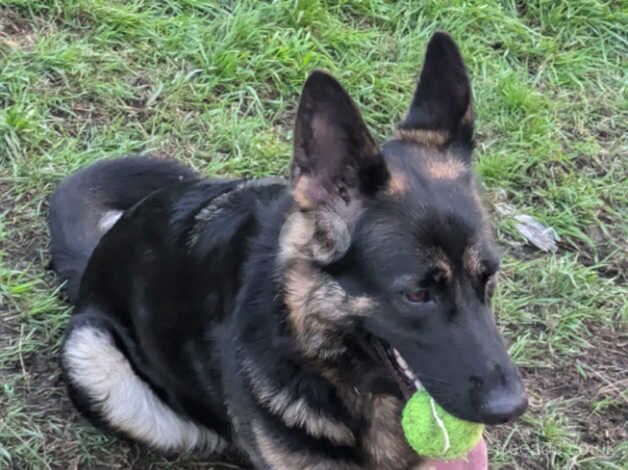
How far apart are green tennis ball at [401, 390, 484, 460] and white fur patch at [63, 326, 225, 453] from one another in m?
1.08

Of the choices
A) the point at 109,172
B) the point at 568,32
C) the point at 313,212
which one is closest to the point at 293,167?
Answer: the point at 313,212

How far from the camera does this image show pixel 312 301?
9.91 ft

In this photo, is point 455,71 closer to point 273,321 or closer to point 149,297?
point 273,321

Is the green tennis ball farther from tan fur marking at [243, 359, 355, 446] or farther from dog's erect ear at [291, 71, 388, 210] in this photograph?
dog's erect ear at [291, 71, 388, 210]

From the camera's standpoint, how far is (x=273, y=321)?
320 cm

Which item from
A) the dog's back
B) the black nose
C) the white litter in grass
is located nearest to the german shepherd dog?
the black nose

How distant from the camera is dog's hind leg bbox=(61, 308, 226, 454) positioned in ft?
12.6

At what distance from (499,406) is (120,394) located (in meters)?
1.64

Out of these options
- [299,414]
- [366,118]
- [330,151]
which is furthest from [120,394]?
[366,118]

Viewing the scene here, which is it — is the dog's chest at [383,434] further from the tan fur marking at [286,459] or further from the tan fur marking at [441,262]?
the tan fur marking at [441,262]

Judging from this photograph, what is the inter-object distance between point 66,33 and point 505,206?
241 centimetres

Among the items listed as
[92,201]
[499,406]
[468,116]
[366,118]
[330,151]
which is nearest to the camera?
[499,406]

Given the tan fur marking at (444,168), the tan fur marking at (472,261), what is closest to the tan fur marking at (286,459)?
the tan fur marking at (472,261)

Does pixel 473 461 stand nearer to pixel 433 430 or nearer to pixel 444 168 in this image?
pixel 433 430
